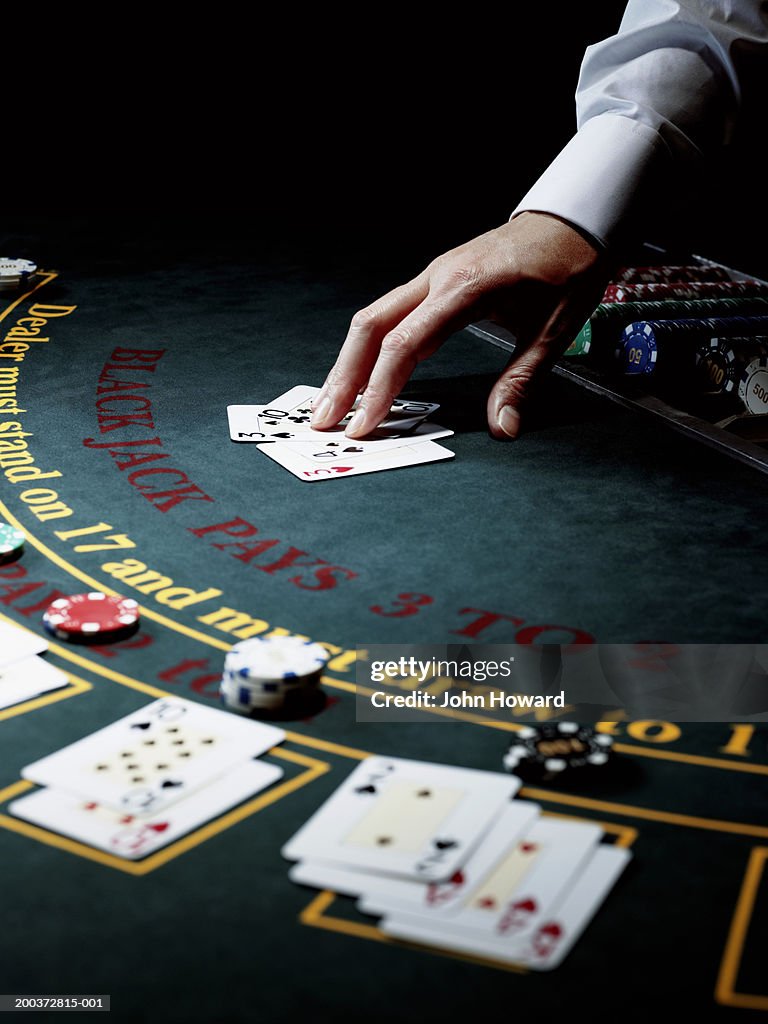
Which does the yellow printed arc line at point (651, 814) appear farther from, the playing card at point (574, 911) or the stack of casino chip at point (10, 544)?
the stack of casino chip at point (10, 544)

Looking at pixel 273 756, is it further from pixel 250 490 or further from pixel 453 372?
pixel 453 372

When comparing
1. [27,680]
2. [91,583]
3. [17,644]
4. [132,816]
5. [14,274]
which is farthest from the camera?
[14,274]

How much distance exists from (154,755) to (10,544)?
2.64 feet

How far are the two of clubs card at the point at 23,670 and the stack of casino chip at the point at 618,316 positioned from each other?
6.82 feet

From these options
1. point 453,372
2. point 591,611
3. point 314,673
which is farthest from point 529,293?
point 314,673

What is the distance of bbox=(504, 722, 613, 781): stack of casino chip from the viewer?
1.70m

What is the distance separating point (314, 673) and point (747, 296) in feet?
9.64

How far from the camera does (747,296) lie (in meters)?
4.32

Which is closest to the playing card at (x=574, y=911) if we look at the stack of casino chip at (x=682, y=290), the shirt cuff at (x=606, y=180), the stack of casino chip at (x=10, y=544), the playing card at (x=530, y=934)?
the playing card at (x=530, y=934)

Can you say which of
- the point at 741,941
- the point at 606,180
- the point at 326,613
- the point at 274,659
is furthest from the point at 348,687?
the point at 606,180

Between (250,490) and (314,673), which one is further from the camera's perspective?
(250,490)

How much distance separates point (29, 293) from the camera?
434cm

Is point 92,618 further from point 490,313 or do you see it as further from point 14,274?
point 14,274

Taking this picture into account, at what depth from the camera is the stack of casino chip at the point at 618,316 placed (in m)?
3.76
